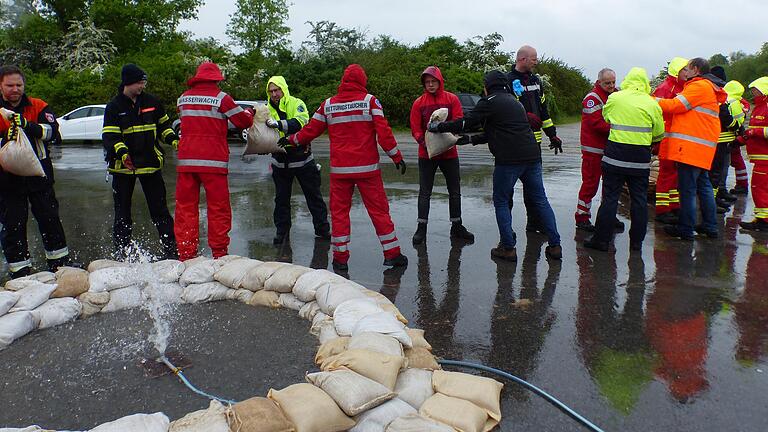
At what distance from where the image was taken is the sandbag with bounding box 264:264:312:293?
13.9 feet

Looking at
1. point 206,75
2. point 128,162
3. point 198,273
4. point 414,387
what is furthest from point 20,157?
point 414,387

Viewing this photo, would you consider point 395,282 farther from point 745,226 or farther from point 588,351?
point 745,226

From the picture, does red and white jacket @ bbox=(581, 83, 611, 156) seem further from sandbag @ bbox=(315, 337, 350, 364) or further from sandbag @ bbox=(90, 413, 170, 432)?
sandbag @ bbox=(90, 413, 170, 432)

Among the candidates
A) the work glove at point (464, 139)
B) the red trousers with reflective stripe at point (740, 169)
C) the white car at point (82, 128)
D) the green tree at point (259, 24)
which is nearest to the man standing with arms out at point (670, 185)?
the red trousers with reflective stripe at point (740, 169)

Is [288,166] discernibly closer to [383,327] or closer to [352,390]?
[383,327]

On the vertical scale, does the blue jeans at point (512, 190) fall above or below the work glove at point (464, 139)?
below

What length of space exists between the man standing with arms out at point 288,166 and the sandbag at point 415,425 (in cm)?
390

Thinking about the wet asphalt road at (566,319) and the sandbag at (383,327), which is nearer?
the wet asphalt road at (566,319)

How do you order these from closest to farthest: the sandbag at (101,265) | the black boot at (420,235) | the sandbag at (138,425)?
1. the sandbag at (138,425)
2. the sandbag at (101,265)
3. the black boot at (420,235)

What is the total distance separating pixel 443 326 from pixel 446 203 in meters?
4.31

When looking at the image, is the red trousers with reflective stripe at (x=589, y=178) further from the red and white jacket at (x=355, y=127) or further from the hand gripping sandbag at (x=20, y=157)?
the hand gripping sandbag at (x=20, y=157)

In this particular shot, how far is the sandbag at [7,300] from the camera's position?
3875 millimetres

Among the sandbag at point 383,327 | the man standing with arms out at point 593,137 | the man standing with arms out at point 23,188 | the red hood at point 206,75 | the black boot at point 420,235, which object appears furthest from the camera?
the man standing with arms out at point 593,137

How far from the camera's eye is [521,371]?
3.24 m
